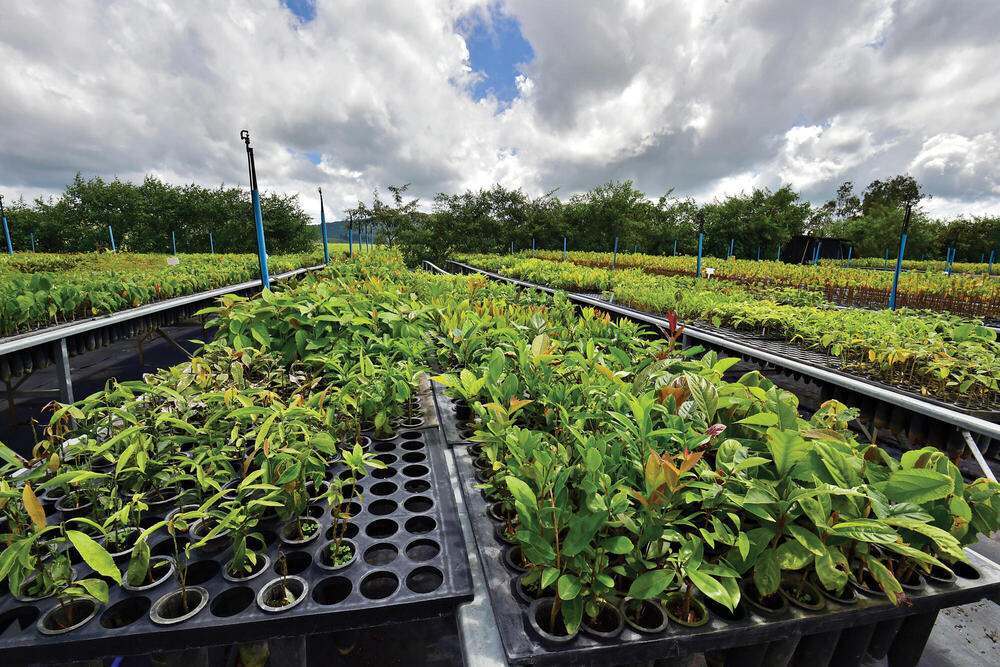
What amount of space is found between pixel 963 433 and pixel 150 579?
3.48 metres

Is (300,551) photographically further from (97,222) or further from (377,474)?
(97,222)

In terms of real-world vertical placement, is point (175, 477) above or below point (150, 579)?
above

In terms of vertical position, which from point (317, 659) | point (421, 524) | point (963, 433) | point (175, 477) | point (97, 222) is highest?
point (97, 222)

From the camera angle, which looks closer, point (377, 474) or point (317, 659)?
point (377, 474)

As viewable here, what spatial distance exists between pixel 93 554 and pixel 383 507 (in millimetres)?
596

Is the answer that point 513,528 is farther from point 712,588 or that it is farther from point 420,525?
point 712,588

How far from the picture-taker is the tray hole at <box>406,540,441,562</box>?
102cm

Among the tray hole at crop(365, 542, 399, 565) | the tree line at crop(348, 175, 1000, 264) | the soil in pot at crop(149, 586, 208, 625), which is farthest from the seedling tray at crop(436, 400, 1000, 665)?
the tree line at crop(348, 175, 1000, 264)

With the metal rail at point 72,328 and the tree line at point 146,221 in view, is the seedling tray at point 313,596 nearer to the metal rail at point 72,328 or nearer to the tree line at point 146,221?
the metal rail at point 72,328

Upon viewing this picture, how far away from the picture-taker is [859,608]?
Result: 31.8 inches

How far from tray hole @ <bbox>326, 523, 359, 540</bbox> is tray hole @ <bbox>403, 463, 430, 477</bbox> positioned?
26cm

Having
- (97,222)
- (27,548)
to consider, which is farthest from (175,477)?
(97,222)

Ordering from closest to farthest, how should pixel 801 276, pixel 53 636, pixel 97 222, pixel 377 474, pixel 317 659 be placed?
pixel 53 636, pixel 377 474, pixel 317 659, pixel 801 276, pixel 97 222

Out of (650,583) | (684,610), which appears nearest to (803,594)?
(684,610)
